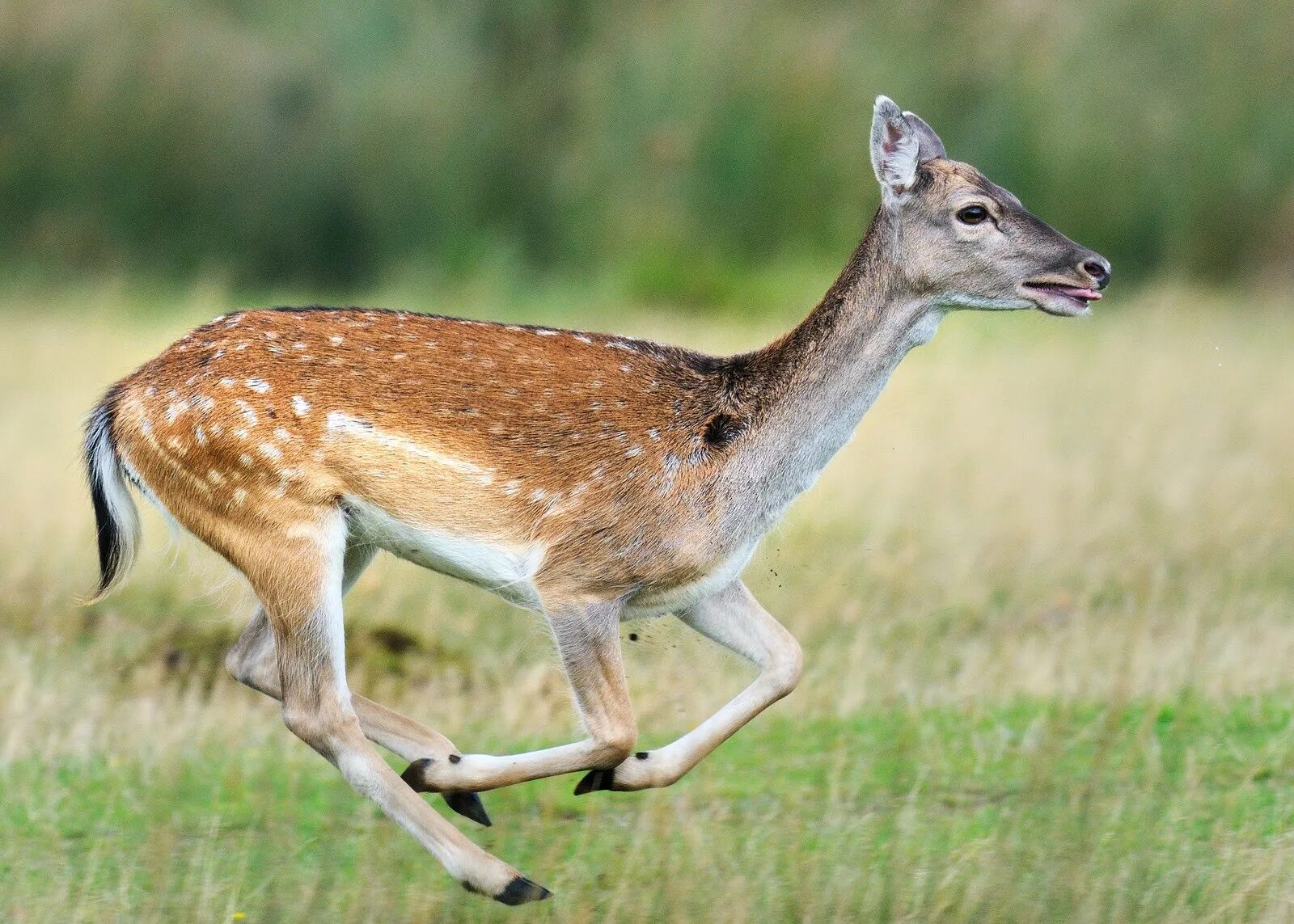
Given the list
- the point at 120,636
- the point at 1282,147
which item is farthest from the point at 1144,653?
the point at 1282,147

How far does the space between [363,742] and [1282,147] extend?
16212 mm

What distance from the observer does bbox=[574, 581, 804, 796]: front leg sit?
5.75 metres

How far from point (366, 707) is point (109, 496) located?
1007 mm

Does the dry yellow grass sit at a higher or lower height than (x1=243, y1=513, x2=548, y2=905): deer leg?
lower

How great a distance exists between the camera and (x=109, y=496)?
19.8ft

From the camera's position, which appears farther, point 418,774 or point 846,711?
point 846,711

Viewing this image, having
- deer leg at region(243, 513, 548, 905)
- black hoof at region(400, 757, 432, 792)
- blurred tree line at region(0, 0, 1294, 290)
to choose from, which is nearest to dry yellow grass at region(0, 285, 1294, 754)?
deer leg at region(243, 513, 548, 905)

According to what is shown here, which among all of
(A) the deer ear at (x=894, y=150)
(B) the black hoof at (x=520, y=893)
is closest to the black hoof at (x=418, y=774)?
(B) the black hoof at (x=520, y=893)

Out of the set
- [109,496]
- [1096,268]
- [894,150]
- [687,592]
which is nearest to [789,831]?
[687,592]

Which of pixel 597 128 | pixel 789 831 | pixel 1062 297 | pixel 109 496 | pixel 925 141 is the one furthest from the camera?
pixel 597 128

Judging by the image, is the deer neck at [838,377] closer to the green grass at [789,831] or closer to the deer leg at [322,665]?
the green grass at [789,831]

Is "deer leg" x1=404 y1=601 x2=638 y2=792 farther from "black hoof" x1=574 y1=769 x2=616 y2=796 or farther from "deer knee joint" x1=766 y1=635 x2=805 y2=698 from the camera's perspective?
"deer knee joint" x1=766 y1=635 x2=805 y2=698

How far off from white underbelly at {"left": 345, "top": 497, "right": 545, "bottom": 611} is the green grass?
90 cm

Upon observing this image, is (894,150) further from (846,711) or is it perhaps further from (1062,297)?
(846,711)
